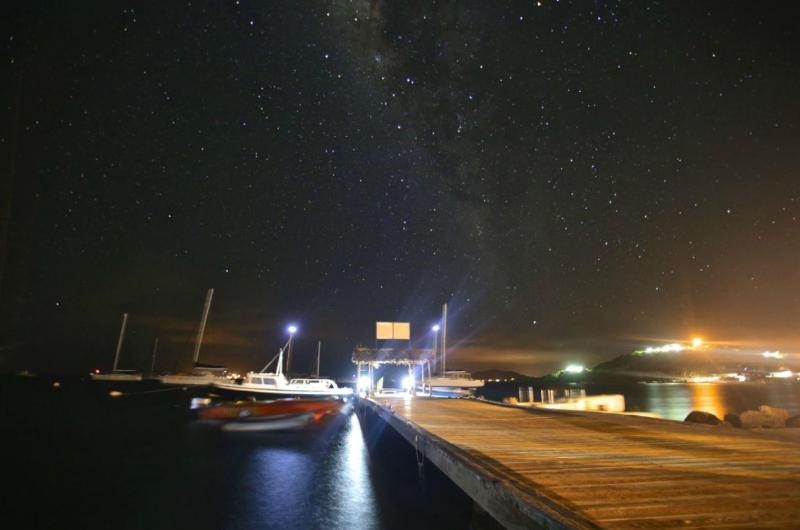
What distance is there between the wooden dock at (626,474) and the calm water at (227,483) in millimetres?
4613

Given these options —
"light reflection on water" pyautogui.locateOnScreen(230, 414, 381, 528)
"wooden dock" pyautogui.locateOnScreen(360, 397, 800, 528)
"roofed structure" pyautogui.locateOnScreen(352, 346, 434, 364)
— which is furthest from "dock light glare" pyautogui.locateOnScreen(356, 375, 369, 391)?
"wooden dock" pyautogui.locateOnScreen(360, 397, 800, 528)

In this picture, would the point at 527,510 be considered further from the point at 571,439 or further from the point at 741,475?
the point at 571,439

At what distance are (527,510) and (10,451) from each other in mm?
36140

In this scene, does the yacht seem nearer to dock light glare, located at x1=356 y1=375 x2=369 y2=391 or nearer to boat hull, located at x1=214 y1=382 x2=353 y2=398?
boat hull, located at x1=214 y1=382 x2=353 y2=398

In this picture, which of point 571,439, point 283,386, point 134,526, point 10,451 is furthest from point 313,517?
point 283,386

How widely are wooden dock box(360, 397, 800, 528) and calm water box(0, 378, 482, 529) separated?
4613 mm

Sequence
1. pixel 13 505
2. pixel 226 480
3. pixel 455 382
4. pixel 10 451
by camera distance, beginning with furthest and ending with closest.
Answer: pixel 455 382 < pixel 10 451 < pixel 226 480 < pixel 13 505

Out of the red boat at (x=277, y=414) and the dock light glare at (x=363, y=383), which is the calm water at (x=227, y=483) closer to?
the red boat at (x=277, y=414)

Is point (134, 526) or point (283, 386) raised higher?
point (283, 386)

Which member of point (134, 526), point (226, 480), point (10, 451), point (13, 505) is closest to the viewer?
point (134, 526)

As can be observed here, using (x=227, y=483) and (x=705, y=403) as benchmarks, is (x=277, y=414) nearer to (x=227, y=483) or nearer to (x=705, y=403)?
(x=227, y=483)

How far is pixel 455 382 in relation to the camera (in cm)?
5412

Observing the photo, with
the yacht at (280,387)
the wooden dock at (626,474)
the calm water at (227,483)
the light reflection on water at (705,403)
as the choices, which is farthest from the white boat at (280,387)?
the light reflection on water at (705,403)

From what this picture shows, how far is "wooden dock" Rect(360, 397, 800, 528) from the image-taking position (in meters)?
5.37
